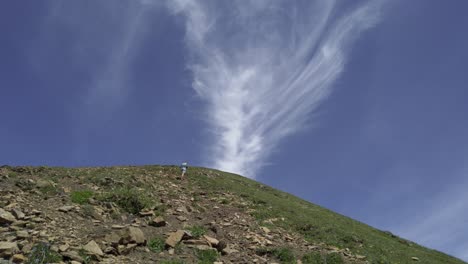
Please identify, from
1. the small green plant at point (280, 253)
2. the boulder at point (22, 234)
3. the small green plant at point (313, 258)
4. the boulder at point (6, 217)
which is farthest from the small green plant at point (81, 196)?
the small green plant at point (313, 258)

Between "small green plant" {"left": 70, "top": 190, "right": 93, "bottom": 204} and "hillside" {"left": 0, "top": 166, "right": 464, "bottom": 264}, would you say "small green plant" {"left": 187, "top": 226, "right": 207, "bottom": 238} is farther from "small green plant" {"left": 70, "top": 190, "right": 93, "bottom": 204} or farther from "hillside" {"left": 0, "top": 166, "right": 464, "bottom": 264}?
"small green plant" {"left": 70, "top": 190, "right": 93, "bottom": 204}

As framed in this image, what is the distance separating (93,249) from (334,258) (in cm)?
990

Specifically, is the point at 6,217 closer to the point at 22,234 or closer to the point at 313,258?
the point at 22,234

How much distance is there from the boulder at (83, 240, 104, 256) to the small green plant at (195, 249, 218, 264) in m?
3.27

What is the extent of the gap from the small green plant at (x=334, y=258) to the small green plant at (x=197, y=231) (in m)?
5.36

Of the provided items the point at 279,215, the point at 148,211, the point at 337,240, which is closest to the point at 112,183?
the point at 148,211

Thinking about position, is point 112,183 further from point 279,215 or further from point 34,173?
point 279,215

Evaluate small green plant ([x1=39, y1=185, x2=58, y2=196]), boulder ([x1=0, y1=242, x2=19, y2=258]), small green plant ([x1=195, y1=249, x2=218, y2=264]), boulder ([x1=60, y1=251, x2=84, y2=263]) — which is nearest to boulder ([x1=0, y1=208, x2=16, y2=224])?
boulder ([x1=0, y1=242, x2=19, y2=258])

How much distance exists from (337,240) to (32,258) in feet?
49.3

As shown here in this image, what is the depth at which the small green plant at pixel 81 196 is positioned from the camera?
1562cm

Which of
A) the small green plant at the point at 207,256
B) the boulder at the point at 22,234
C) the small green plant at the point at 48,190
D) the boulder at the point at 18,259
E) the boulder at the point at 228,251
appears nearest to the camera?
the boulder at the point at 18,259

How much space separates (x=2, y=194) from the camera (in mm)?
14125

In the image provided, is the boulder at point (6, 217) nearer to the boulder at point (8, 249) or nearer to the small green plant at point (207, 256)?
the boulder at point (8, 249)

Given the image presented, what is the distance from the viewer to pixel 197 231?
1530 centimetres
